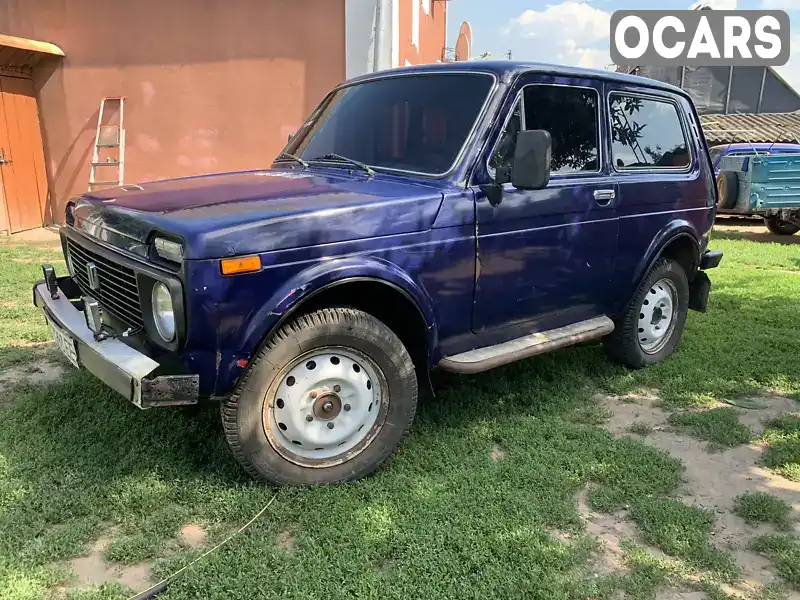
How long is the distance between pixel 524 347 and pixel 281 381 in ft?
4.92

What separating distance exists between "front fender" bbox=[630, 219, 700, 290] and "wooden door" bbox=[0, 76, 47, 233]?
9.54 meters

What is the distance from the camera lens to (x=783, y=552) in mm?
2799

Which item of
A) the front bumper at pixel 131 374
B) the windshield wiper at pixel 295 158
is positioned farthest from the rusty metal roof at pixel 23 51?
the front bumper at pixel 131 374

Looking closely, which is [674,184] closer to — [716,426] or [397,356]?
[716,426]

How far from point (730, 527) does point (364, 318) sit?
6.50 feet

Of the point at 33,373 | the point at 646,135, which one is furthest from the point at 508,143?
the point at 33,373

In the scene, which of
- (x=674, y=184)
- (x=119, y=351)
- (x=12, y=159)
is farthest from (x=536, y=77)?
(x=12, y=159)

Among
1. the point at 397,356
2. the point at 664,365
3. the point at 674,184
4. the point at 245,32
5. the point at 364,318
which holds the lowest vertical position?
the point at 664,365

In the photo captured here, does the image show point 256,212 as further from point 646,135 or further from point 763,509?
point 646,135

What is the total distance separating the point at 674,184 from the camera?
4734 mm

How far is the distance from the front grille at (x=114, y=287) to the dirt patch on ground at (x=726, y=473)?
2.61 meters

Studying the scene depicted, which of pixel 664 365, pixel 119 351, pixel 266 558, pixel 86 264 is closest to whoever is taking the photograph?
pixel 266 558

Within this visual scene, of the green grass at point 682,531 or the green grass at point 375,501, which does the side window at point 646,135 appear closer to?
the green grass at point 375,501
